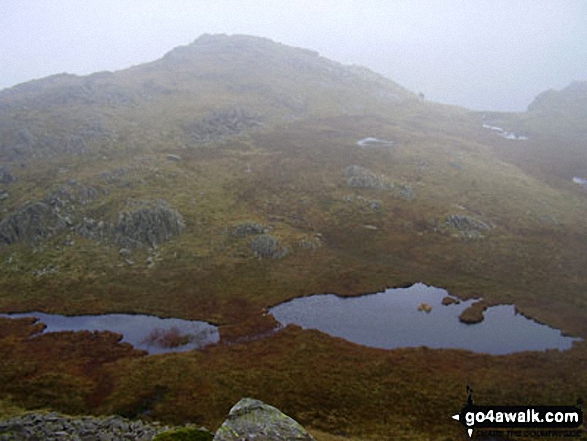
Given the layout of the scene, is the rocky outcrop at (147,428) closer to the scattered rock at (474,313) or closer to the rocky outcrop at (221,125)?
the scattered rock at (474,313)

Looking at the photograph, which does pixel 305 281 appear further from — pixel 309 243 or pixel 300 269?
pixel 309 243

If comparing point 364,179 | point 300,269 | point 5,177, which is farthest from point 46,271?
point 364,179

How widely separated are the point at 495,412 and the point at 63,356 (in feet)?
135

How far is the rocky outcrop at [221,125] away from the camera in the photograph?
115m

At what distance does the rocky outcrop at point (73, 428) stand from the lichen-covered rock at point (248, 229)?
1520 inches

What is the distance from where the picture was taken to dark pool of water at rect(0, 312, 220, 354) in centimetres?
4219

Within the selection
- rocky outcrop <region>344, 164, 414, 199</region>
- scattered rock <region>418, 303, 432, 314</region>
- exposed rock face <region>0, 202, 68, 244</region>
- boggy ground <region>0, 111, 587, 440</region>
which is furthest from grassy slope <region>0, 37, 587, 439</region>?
scattered rock <region>418, 303, 432, 314</region>

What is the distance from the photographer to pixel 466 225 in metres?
69.6

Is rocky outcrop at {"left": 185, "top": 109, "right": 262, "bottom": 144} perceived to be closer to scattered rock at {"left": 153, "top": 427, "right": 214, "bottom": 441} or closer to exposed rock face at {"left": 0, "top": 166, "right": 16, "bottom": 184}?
exposed rock face at {"left": 0, "top": 166, "right": 16, "bottom": 184}

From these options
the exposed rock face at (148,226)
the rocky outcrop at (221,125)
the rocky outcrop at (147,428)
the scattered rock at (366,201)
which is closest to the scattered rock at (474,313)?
the rocky outcrop at (147,428)

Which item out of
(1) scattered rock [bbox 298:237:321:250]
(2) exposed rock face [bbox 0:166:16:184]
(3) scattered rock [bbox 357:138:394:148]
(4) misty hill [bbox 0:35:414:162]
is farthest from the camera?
(3) scattered rock [bbox 357:138:394:148]

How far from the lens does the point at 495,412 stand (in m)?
32.4

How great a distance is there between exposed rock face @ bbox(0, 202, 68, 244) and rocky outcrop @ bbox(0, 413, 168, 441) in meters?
42.5

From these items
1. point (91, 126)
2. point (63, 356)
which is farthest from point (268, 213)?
point (91, 126)
